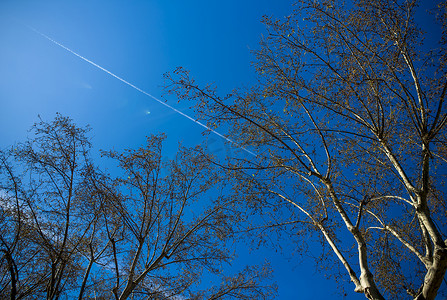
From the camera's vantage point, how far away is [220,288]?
26.0ft

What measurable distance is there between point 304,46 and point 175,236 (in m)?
6.21

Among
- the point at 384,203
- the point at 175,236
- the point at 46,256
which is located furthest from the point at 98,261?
the point at 384,203

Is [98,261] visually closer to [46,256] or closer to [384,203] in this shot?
[46,256]

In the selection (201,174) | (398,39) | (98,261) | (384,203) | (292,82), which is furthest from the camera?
(201,174)

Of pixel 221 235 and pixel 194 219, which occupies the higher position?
pixel 194 219

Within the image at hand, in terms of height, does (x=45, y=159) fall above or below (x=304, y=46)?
above

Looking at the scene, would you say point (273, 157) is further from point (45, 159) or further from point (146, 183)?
point (45, 159)

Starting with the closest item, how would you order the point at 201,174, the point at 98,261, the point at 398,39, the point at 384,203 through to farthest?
1. the point at 398,39
2. the point at 384,203
3. the point at 98,261
4. the point at 201,174

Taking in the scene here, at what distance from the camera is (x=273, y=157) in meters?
5.59

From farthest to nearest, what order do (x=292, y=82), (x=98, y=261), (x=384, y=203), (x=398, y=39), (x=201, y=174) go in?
1. (x=201, y=174)
2. (x=98, y=261)
3. (x=384, y=203)
4. (x=292, y=82)
5. (x=398, y=39)

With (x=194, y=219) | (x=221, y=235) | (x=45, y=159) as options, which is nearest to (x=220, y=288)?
(x=221, y=235)

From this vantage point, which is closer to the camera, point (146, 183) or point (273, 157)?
point (273, 157)

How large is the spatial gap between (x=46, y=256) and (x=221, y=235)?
4472 mm

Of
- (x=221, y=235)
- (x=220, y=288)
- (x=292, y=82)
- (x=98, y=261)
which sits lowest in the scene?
(x=220, y=288)
